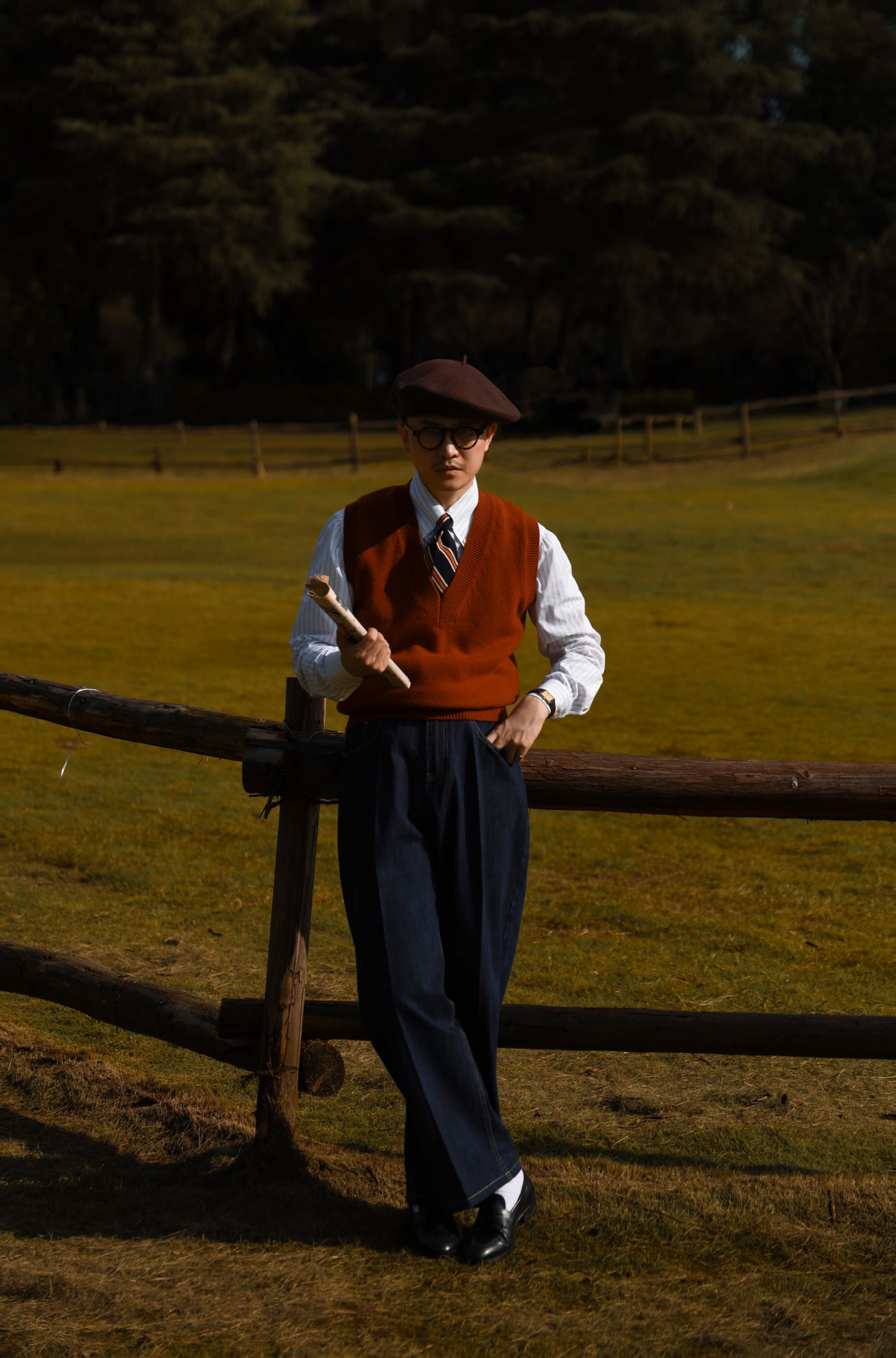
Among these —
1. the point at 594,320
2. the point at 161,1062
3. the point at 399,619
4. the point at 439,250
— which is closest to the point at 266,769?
the point at 399,619

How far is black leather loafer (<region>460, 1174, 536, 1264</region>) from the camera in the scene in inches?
125

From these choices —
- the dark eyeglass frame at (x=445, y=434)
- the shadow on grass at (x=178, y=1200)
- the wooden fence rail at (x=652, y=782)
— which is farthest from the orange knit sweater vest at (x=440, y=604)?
the shadow on grass at (x=178, y=1200)

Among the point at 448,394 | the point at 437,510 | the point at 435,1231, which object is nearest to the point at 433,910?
the point at 435,1231

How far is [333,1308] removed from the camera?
3.00 meters

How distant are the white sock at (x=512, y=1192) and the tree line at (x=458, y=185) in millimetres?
35959

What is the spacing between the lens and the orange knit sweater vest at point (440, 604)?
3.09 metres

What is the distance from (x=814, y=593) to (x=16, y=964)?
1428 cm

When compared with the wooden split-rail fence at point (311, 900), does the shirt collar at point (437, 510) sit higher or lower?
higher

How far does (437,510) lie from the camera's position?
3.17 m

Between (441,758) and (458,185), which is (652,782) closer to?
(441,758)

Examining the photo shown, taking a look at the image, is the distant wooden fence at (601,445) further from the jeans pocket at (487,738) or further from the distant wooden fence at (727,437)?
the jeans pocket at (487,738)

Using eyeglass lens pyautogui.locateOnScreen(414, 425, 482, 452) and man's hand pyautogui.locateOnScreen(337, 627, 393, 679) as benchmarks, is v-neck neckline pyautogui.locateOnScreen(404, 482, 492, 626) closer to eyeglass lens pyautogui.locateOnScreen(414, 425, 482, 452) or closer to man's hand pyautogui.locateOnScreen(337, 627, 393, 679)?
eyeglass lens pyautogui.locateOnScreen(414, 425, 482, 452)

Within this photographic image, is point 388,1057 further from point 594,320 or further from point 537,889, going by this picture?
point 594,320

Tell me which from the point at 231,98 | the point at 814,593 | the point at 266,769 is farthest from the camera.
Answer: the point at 231,98
